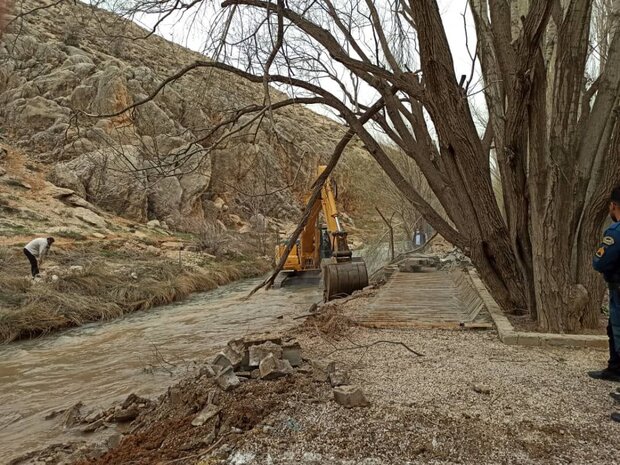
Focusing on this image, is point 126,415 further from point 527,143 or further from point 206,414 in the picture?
point 527,143

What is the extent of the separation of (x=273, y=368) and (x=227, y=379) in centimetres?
42

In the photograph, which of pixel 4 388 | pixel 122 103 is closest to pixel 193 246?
pixel 122 103

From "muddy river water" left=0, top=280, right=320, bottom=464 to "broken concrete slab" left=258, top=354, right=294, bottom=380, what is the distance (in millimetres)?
2064

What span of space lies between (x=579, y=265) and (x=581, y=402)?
2571 millimetres

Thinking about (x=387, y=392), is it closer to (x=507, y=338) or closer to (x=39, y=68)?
(x=507, y=338)

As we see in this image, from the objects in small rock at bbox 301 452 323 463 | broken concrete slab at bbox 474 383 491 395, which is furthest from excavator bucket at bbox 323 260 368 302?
small rock at bbox 301 452 323 463

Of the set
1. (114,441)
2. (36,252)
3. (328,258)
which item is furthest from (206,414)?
(36,252)

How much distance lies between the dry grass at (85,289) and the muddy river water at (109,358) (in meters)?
0.53

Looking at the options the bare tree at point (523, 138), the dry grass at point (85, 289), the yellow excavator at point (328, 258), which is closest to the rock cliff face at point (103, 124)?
the yellow excavator at point (328, 258)

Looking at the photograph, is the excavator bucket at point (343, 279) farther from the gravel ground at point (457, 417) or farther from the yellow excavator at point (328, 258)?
the gravel ground at point (457, 417)

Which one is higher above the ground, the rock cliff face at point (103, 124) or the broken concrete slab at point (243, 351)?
the rock cliff face at point (103, 124)

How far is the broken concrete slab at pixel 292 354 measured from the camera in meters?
4.55

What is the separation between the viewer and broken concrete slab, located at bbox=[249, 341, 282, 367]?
439 cm

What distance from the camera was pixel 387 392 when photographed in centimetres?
383
